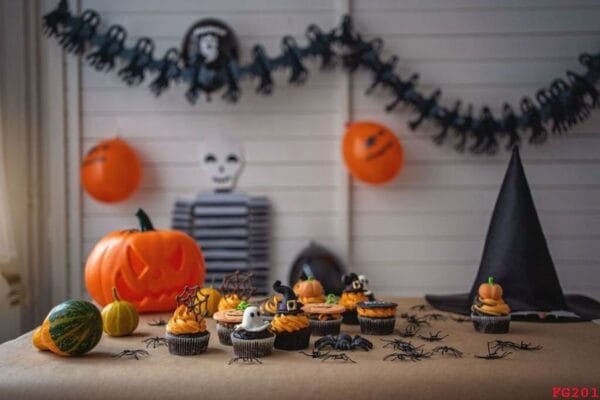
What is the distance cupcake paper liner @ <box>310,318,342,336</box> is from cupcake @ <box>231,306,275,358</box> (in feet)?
0.52

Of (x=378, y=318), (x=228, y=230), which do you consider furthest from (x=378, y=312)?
(x=228, y=230)

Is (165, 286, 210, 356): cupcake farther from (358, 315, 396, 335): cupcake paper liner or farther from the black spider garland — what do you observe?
the black spider garland

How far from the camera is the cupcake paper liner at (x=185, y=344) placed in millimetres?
992

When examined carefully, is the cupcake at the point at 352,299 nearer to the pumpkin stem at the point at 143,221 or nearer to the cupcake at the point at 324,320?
the cupcake at the point at 324,320

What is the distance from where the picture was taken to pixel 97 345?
1066 millimetres

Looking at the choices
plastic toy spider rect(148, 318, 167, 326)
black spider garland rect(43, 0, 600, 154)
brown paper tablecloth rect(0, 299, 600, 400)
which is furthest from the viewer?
black spider garland rect(43, 0, 600, 154)

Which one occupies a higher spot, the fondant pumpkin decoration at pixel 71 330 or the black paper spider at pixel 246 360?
the fondant pumpkin decoration at pixel 71 330

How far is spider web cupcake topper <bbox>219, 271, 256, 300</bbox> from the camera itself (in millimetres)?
1276

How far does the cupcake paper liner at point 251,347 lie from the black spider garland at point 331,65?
4.79 ft

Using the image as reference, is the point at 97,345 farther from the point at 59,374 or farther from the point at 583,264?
the point at 583,264

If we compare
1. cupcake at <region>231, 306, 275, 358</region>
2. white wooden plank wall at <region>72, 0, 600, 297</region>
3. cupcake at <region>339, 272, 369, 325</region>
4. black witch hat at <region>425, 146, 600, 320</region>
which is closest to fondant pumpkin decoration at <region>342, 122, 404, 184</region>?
white wooden plank wall at <region>72, 0, 600, 297</region>

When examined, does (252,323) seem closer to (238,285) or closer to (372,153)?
(238,285)

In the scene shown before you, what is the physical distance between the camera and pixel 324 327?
1.13 meters

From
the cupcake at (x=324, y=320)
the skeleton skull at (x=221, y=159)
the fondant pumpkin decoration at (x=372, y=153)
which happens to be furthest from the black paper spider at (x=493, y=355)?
the skeleton skull at (x=221, y=159)
